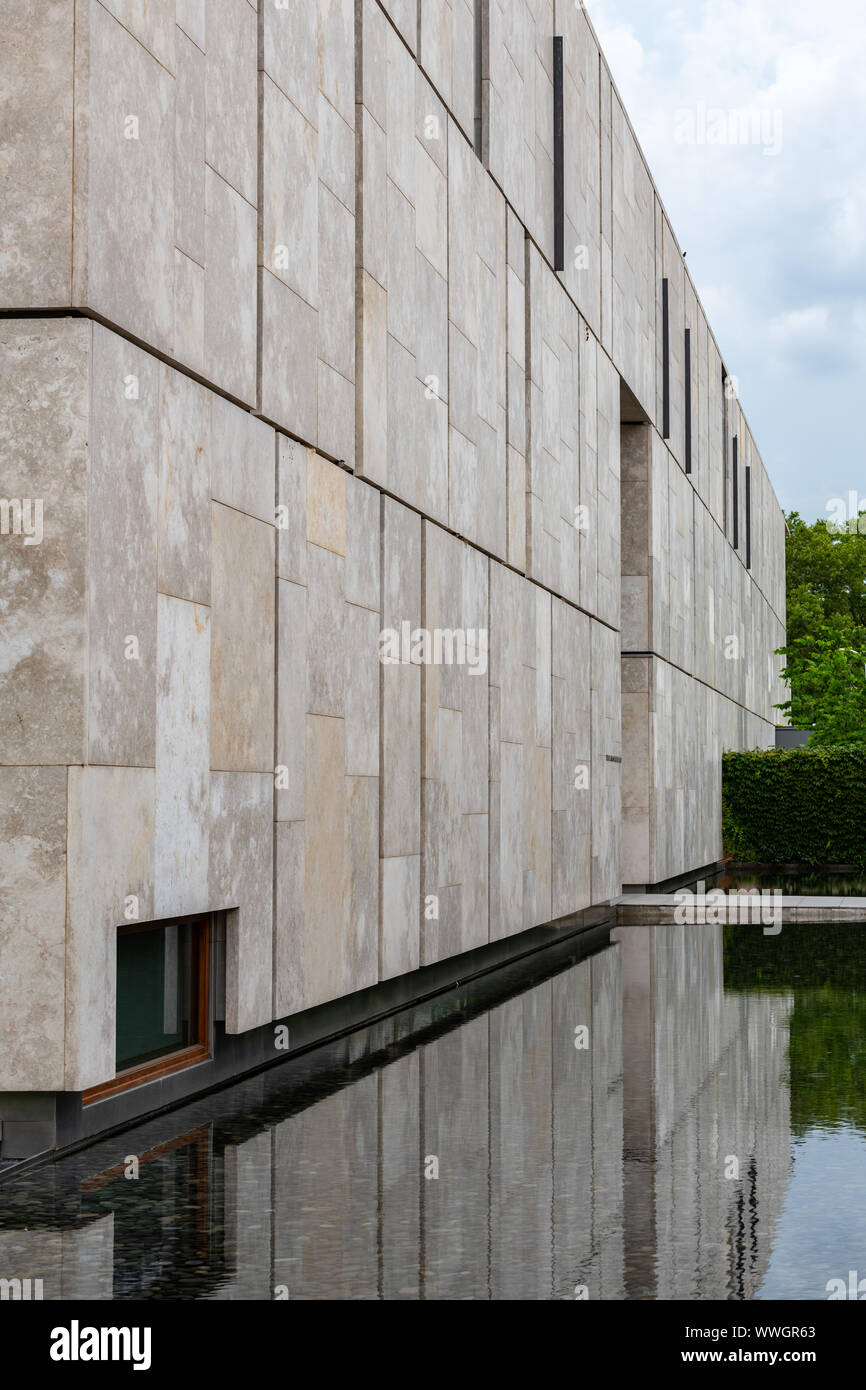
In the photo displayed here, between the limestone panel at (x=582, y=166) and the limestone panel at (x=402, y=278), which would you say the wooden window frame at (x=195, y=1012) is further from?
the limestone panel at (x=582, y=166)

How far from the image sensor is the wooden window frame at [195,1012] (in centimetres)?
823

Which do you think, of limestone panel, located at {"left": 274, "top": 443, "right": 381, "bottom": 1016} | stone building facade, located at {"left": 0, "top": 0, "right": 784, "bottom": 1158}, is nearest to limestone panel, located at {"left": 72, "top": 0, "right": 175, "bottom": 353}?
stone building facade, located at {"left": 0, "top": 0, "right": 784, "bottom": 1158}

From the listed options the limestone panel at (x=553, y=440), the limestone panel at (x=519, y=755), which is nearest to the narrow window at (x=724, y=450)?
the limestone panel at (x=553, y=440)

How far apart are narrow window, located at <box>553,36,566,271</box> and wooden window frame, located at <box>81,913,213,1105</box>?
11830 millimetres

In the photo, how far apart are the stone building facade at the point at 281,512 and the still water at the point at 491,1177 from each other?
0.70m

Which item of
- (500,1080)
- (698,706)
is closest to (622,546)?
(698,706)

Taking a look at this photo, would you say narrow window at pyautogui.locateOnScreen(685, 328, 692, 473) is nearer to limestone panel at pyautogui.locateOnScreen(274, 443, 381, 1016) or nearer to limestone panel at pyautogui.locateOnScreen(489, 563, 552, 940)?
limestone panel at pyautogui.locateOnScreen(489, 563, 552, 940)

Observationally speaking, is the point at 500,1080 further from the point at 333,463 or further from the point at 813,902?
the point at 813,902

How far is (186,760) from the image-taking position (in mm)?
8500

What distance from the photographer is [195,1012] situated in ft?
29.7

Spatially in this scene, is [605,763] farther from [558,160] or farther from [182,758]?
[182,758]

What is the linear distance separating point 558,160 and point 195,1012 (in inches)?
509
